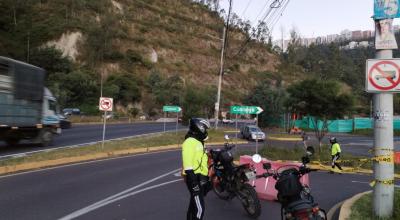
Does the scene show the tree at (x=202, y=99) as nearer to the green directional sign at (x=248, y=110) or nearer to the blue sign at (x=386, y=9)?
the green directional sign at (x=248, y=110)

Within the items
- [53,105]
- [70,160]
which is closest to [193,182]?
[70,160]

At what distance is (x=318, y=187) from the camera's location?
11680mm

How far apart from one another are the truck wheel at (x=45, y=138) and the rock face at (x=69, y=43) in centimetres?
5608

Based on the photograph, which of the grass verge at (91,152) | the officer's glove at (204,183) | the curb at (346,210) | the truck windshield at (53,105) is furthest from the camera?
the truck windshield at (53,105)

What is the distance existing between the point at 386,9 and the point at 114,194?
677 cm

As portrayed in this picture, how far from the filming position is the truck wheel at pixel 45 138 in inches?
827

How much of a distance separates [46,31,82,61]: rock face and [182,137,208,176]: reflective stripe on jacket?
238 feet

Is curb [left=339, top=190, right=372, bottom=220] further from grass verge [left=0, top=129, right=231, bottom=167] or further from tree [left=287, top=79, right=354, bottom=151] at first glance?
tree [left=287, top=79, right=354, bottom=151]

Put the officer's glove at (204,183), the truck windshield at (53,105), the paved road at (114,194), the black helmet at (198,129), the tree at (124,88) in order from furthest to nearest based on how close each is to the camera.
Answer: the tree at (124,88)
the truck windshield at (53,105)
the paved road at (114,194)
the officer's glove at (204,183)
the black helmet at (198,129)

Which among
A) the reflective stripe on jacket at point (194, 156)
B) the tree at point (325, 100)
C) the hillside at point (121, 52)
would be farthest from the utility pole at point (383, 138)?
the hillside at point (121, 52)

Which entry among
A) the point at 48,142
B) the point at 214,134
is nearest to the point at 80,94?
the point at 214,134

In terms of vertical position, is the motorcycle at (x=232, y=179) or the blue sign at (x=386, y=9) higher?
the blue sign at (x=386, y=9)

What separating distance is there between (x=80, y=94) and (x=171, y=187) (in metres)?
56.4

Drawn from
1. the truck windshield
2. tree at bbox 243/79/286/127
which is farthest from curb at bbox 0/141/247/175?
tree at bbox 243/79/286/127
